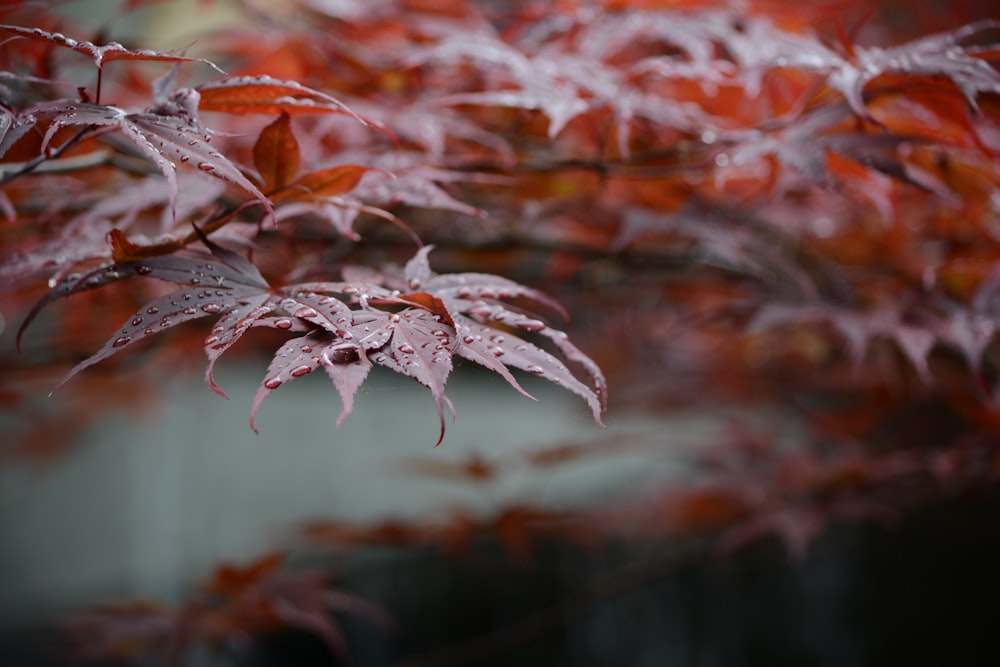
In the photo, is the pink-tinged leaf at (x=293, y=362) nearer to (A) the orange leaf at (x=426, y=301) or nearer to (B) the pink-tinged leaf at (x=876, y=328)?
(A) the orange leaf at (x=426, y=301)

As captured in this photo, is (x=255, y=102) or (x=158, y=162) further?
(x=255, y=102)

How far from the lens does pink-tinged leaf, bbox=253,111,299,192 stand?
49cm

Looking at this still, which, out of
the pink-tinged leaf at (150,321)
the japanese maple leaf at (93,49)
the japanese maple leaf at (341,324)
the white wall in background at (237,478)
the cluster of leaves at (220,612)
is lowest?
the white wall in background at (237,478)

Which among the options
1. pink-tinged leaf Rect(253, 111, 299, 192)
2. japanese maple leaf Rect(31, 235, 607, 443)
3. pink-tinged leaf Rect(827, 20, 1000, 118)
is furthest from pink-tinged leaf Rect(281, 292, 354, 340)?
pink-tinged leaf Rect(827, 20, 1000, 118)

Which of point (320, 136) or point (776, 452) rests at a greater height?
point (320, 136)

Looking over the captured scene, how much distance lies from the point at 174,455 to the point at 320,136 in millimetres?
1675

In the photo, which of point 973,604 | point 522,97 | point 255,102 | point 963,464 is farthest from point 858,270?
point 973,604

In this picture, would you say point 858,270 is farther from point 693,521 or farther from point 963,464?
point 693,521

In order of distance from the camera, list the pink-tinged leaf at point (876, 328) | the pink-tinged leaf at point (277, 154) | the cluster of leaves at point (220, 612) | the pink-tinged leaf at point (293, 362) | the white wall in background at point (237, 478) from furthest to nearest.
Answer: the white wall in background at point (237, 478), the cluster of leaves at point (220, 612), the pink-tinged leaf at point (876, 328), the pink-tinged leaf at point (277, 154), the pink-tinged leaf at point (293, 362)

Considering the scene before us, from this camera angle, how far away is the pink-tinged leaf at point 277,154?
1.60ft

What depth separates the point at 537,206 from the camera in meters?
0.83

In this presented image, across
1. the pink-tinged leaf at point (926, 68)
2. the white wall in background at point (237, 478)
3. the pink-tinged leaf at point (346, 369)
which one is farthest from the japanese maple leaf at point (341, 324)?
the white wall in background at point (237, 478)

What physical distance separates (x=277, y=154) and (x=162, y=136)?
10 cm

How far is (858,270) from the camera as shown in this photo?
3.25 ft
